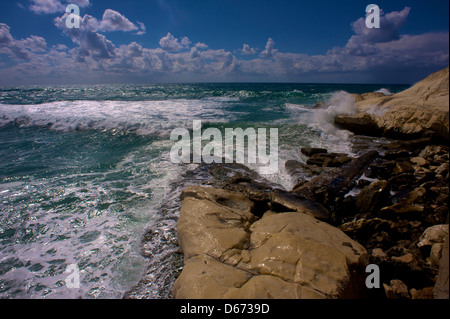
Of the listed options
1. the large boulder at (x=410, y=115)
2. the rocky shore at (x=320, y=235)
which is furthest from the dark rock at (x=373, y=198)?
the large boulder at (x=410, y=115)

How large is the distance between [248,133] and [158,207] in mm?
8419

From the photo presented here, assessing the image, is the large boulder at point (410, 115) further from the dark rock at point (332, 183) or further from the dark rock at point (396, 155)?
the dark rock at point (332, 183)

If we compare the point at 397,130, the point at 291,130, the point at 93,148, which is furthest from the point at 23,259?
the point at 397,130

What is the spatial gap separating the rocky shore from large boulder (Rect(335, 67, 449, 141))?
2536 millimetres

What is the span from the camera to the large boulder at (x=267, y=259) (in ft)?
7.79

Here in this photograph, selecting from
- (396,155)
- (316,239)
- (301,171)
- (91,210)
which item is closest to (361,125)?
(396,155)

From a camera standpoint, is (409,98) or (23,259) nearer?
(23,259)

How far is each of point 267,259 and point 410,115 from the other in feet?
35.9

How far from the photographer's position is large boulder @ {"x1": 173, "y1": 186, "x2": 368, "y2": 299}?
7.79ft

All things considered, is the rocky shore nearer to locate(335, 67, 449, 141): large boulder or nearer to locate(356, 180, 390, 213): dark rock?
locate(356, 180, 390, 213): dark rock

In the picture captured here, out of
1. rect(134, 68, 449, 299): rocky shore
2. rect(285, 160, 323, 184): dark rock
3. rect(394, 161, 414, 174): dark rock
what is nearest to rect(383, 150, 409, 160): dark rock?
rect(134, 68, 449, 299): rocky shore

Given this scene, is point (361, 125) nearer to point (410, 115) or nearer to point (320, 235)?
point (410, 115)

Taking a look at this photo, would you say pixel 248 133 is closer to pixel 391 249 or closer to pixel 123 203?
pixel 123 203
